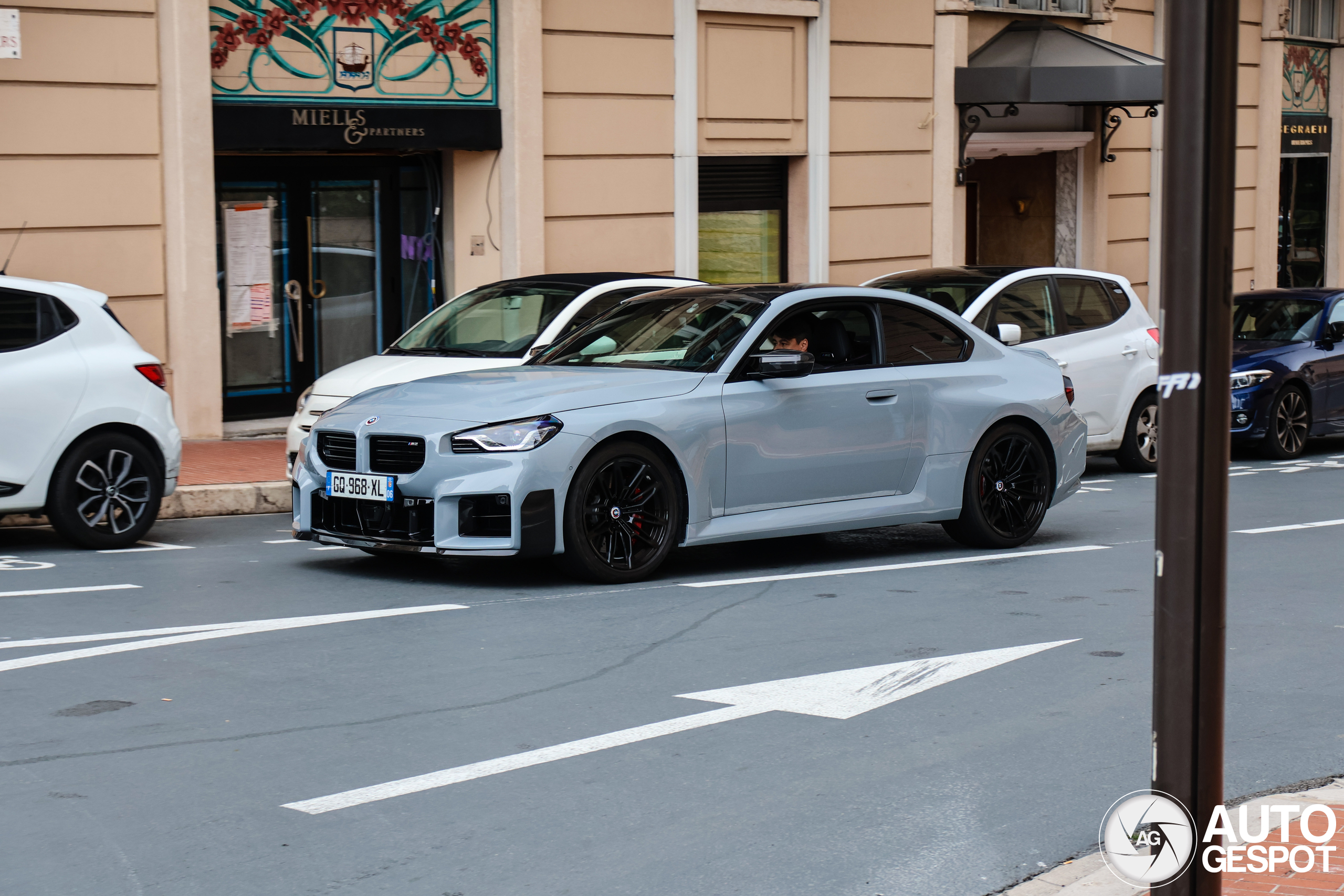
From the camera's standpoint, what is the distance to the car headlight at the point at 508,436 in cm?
848

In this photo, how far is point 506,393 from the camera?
8820 mm

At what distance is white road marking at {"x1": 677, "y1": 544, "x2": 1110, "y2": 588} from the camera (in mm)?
9086

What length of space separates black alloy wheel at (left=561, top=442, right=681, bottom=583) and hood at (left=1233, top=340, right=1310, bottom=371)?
29.5 ft

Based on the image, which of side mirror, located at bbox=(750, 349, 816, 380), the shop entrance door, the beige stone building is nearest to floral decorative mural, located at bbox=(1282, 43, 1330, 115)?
the beige stone building

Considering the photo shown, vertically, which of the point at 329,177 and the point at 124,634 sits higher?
the point at 329,177

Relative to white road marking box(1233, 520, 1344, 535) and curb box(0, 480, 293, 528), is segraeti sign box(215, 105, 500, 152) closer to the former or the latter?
curb box(0, 480, 293, 528)

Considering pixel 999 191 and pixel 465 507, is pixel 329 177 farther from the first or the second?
pixel 999 191

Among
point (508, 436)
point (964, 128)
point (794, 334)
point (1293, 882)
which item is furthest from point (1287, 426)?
point (1293, 882)

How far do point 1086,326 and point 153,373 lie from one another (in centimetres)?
785

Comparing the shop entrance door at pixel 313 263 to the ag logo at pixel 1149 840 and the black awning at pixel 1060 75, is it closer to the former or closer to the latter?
the black awning at pixel 1060 75

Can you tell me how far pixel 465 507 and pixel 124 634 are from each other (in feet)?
5.55

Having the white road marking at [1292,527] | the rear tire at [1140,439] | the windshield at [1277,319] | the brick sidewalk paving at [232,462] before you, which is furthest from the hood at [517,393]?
the windshield at [1277,319]

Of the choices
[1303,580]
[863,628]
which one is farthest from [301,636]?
[1303,580]

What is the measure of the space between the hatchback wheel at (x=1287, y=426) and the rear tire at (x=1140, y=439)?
1.56 meters
